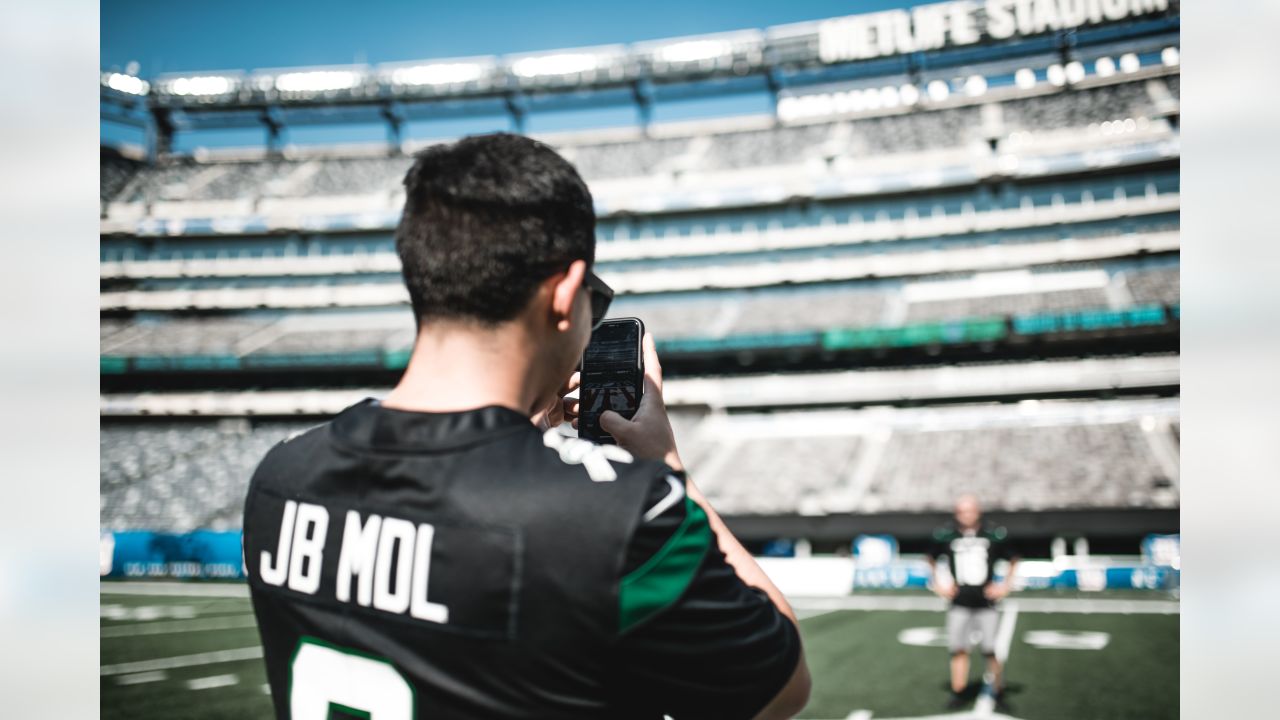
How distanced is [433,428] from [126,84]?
44.9 meters

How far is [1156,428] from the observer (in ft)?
74.6

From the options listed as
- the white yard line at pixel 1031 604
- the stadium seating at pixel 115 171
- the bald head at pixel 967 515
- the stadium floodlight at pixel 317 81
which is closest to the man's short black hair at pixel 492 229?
the bald head at pixel 967 515

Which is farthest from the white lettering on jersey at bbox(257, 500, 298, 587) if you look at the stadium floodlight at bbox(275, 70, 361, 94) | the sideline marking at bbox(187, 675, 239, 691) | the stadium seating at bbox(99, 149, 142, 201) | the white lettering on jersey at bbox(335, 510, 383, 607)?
the stadium seating at bbox(99, 149, 142, 201)

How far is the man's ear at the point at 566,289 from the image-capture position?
114 cm

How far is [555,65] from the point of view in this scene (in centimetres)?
3600

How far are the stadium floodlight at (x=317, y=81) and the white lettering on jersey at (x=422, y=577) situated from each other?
40.4 metres

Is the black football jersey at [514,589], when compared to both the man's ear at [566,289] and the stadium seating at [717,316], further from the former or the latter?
the stadium seating at [717,316]

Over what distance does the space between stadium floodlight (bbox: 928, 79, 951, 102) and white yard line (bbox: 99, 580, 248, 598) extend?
3128cm

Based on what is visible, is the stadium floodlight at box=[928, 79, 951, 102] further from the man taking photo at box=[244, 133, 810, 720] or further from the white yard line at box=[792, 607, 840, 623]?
the man taking photo at box=[244, 133, 810, 720]

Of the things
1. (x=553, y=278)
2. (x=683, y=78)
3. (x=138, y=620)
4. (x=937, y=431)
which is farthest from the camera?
(x=683, y=78)

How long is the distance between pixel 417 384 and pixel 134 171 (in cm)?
4616

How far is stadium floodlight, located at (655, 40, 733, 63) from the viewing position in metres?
34.3
